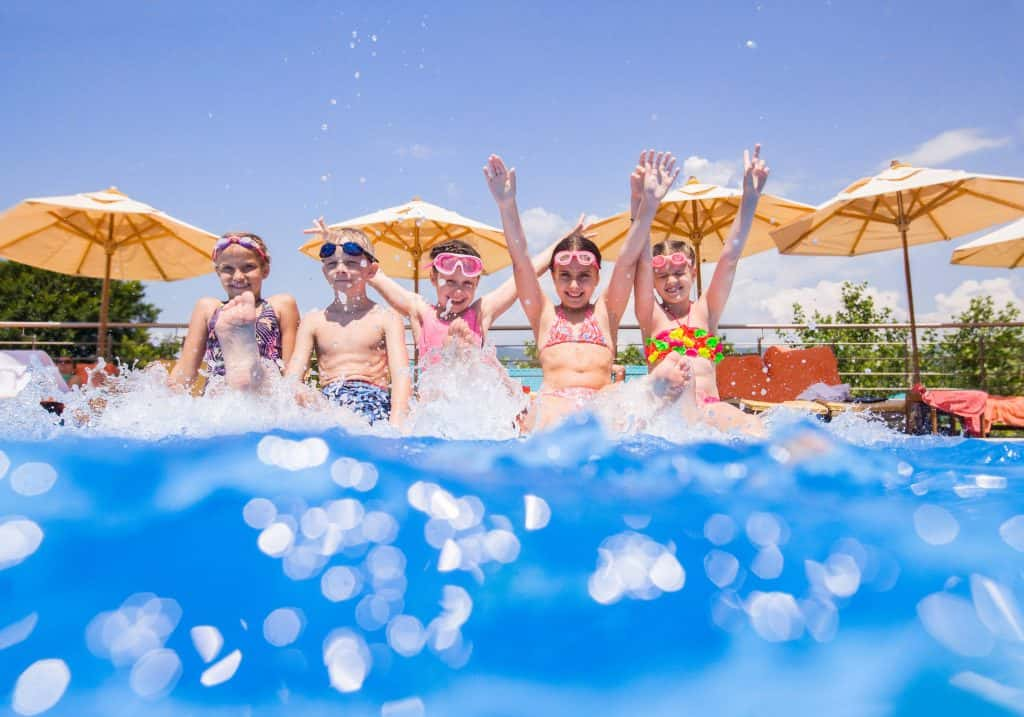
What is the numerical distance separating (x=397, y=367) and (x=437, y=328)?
0.39m

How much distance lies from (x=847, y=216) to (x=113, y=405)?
9020 mm

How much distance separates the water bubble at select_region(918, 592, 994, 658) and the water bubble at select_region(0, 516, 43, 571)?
8.67 feet

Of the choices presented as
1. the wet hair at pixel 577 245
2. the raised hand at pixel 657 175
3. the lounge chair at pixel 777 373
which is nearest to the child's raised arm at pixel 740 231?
the raised hand at pixel 657 175

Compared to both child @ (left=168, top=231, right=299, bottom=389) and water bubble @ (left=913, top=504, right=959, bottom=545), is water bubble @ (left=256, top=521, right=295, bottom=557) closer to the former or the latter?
child @ (left=168, top=231, right=299, bottom=389)

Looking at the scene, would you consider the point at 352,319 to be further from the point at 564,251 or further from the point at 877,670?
the point at 877,670

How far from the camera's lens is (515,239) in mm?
3631

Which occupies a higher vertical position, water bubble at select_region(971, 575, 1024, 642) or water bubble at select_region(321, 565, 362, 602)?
water bubble at select_region(321, 565, 362, 602)

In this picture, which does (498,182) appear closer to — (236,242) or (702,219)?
(236,242)

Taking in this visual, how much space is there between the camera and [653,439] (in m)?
2.89

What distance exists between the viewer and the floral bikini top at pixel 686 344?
3.73 meters

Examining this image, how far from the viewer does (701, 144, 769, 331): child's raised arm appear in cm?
378

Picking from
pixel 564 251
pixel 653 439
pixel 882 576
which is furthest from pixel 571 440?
pixel 564 251

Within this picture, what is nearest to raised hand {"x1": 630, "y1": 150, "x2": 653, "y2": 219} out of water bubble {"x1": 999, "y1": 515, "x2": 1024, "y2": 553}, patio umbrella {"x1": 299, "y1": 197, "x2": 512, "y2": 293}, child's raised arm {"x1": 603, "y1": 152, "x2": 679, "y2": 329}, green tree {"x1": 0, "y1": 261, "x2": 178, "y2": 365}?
child's raised arm {"x1": 603, "y1": 152, "x2": 679, "y2": 329}

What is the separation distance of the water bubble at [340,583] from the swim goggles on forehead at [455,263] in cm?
230
